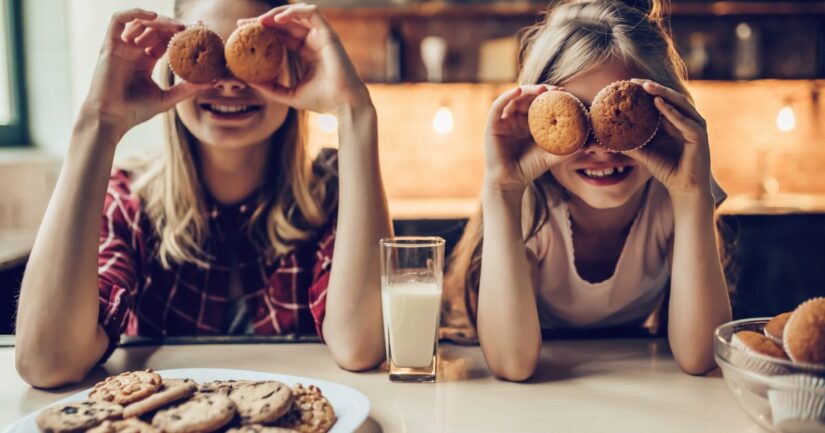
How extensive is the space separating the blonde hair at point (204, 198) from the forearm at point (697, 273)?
627 mm

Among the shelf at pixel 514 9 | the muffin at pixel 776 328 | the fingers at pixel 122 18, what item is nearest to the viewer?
the muffin at pixel 776 328

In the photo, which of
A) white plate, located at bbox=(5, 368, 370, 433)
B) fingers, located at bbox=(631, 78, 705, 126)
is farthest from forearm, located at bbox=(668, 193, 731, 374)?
white plate, located at bbox=(5, 368, 370, 433)

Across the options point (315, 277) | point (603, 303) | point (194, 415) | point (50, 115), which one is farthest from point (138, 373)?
point (50, 115)

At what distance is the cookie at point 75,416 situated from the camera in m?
0.71

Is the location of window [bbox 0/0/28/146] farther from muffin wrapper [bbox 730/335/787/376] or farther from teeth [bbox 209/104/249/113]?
muffin wrapper [bbox 730/335/787/376]

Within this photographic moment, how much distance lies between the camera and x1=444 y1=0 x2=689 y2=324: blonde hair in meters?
1.17

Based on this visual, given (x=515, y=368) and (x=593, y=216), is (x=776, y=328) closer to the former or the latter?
(x=515, y=368)

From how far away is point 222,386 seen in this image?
805 mm

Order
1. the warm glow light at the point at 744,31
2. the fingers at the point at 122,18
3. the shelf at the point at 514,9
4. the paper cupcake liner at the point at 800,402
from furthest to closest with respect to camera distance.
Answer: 1. the warm glow light at the point at 744,31
2. the shelf at the point at 514,9
3. the fingers at the point at 122,18
4. the paper cupcake liner at the point at 800,402

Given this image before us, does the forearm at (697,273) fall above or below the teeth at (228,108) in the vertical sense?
below

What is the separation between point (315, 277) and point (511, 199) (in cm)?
41

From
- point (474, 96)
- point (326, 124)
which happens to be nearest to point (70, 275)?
point (326, 124)

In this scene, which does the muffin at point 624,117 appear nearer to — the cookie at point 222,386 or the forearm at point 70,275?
the cookie at point 222,386

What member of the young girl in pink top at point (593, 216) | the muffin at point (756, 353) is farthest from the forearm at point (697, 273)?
the muffin at point (756, 353)
